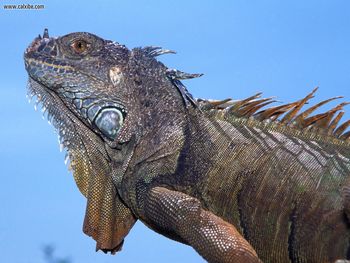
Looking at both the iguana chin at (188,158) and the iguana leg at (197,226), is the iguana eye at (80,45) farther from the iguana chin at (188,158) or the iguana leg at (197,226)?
the iguana leg at (197,226)

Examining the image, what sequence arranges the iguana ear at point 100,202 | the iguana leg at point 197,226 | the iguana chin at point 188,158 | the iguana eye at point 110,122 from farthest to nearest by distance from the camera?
the iguana ear at point 100,202 → the iguana eye at point 110,122 → the iguana chin at point 188,158 → the iguana leg at point 197,226

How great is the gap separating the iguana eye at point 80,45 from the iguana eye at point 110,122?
1.97 ft

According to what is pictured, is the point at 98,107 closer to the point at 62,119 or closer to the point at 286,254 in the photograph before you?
the point at 62,119

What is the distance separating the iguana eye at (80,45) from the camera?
5887 mm

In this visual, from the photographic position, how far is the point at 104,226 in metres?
5.82

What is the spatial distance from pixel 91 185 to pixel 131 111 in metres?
0.74

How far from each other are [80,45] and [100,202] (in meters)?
1.37

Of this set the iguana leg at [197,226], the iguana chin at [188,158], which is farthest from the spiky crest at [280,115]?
the iguana leg at [197,226]

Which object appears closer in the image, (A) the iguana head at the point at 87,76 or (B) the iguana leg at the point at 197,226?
(B) the iguana leg at the point at 197,226

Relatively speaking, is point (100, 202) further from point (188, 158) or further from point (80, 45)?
point (80, 45)

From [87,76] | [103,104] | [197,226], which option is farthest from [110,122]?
[197,226]

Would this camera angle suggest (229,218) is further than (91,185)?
No

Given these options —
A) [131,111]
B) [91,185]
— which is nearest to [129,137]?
[131,111]

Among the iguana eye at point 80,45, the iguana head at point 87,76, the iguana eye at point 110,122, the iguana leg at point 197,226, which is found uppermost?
the iguana eye at point 80,45
